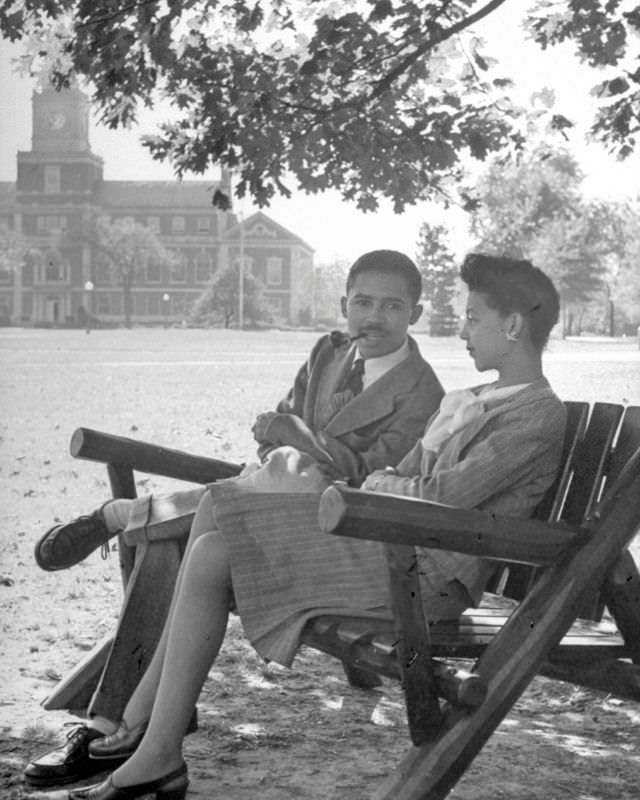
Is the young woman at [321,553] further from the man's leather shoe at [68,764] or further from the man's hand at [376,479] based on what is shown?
the man's leather shoe at [68,764]

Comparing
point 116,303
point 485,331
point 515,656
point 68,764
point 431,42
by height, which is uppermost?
point 431,42

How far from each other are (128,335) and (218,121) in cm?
3127

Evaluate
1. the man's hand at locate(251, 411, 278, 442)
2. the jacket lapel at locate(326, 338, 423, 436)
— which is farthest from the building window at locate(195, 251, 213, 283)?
the jacket lapel at locate(326, 338, 423, 436)

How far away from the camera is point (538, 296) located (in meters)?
3.05

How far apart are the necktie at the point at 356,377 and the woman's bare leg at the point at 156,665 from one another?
83 centimetres

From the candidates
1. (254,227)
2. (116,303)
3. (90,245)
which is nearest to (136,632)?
(90,245)

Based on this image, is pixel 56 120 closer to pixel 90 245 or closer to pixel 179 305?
pixel 90 245

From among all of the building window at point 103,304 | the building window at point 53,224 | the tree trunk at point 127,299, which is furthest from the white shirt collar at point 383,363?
the building window at point 103,304

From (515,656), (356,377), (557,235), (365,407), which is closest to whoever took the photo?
(515,656)

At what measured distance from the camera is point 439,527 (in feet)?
8.16

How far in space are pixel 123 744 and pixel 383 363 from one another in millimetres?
1254

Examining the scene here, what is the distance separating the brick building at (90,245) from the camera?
309 inches

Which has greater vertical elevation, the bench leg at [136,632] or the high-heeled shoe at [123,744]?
the bench leg at [136,632]

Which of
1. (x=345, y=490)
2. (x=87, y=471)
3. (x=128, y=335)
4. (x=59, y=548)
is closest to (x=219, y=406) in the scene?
(x=87, y=471)
